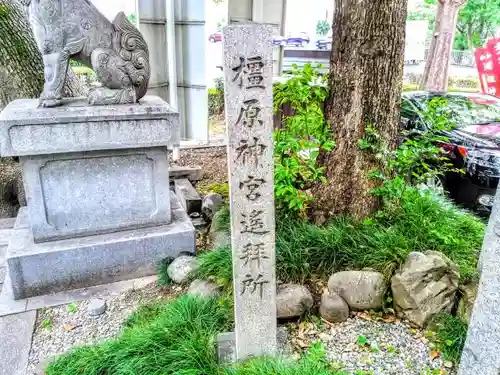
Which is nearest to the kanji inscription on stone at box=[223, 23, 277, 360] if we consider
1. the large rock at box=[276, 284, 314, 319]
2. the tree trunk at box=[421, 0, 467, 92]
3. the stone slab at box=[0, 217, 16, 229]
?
the large rock at box=[276, 284, 314, 319]

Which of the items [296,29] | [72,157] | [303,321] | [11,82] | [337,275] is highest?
[296,29]

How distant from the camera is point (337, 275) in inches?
114

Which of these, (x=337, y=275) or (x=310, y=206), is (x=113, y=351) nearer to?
(x=337, y=275)

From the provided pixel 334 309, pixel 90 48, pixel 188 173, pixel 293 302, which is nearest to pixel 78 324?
pixel 293 302

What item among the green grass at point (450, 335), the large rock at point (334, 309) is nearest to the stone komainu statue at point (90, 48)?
the large rock at point (334, 309)

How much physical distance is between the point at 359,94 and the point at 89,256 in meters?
2.74

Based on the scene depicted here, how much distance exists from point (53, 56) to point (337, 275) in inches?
114

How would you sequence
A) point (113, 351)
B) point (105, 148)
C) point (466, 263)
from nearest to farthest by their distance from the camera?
point (113, 351)
point (466, 263)
point (105, 148)

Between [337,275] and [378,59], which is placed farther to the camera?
[378,59]

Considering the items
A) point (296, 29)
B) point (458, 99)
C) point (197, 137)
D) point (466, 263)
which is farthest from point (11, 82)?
point (296, 29)

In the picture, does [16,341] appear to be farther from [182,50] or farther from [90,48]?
[182,50]

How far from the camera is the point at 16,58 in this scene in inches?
183

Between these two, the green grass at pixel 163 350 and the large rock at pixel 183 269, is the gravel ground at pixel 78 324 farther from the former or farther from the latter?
the green grass at pixel 163 350

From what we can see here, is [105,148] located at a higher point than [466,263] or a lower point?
higher
